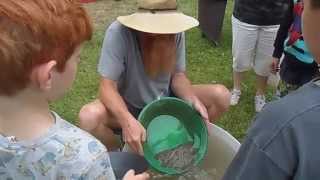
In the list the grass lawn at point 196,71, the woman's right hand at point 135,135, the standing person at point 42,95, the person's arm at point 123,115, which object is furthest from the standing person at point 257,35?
the standing person at point 42,95

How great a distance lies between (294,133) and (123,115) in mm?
1224

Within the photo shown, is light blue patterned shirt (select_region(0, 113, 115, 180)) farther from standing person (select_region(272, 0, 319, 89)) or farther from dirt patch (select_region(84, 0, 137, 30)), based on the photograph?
dirt patch (select_region(84, 0, 137, 30))

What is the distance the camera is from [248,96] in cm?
307

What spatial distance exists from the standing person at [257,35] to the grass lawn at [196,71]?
0.56 ft

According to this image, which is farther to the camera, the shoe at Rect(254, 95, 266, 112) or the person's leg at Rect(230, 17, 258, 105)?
the shoe at Rect(254, 95, 266, 112)

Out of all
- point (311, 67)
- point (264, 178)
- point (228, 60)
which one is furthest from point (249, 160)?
point (228, 60)

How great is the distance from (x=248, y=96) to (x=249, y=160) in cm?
218

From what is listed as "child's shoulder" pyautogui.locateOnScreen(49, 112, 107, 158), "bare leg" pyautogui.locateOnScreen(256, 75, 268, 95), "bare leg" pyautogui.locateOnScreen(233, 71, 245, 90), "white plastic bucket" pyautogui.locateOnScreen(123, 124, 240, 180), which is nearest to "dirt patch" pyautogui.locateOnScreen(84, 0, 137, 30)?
"bare leg" pyautogui.locateOnScreen(233, 71, 245, 90)

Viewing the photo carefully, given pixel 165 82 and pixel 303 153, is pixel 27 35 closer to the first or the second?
pixel 303 153

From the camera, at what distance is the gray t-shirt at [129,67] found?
2.08 metres

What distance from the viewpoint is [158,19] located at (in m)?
2.02

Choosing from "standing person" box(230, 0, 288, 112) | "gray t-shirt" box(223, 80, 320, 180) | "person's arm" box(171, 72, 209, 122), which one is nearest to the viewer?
"gray t-shirt" box(223, 80, 320, 180)

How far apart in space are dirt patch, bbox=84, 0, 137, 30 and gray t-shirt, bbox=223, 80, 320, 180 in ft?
10.6

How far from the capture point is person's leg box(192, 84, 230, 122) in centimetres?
228
